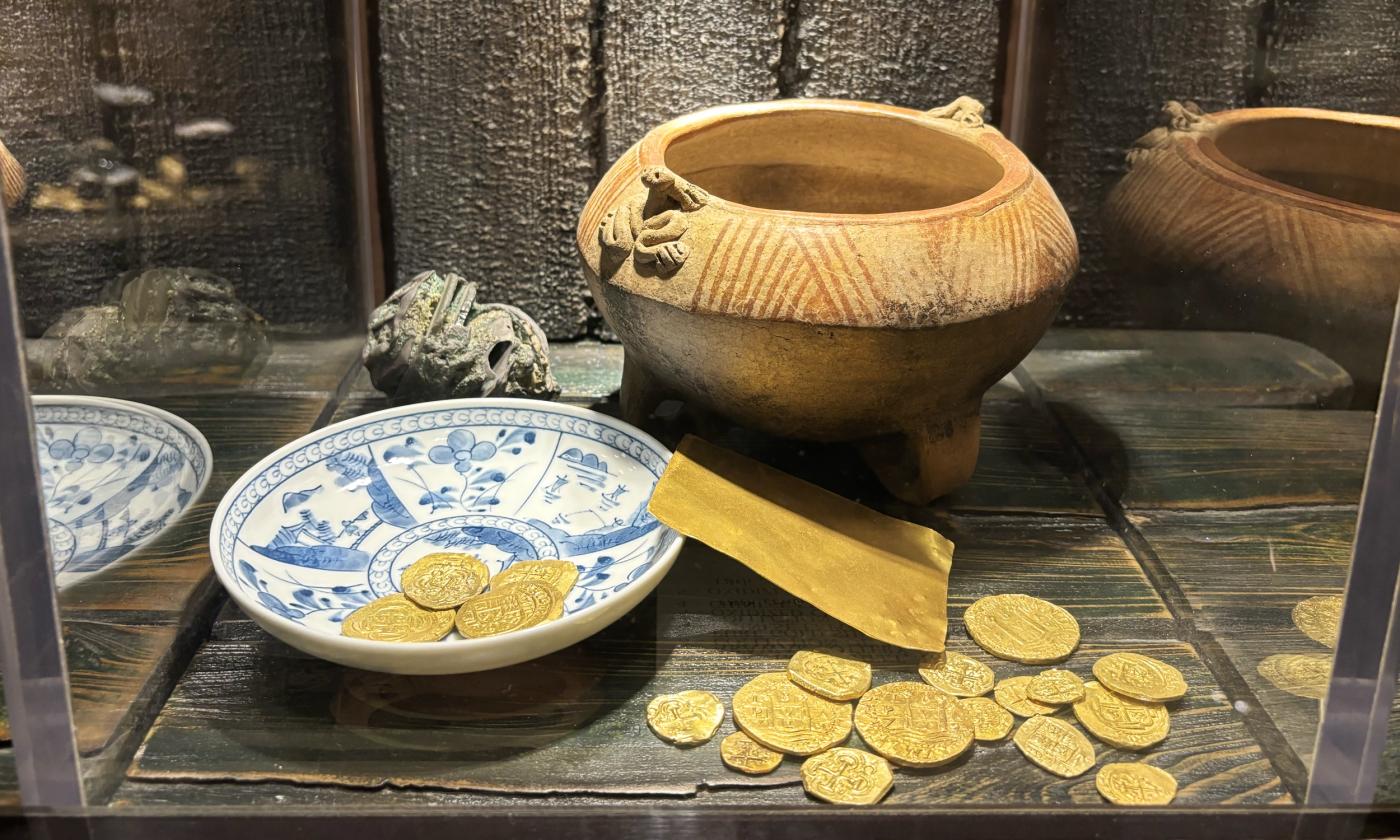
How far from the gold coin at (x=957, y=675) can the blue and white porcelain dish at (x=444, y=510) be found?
0.26 metres

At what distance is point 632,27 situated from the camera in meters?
1.59

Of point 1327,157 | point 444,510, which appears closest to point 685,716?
point 444,510

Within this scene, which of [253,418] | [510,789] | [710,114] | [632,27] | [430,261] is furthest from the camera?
[430,261]

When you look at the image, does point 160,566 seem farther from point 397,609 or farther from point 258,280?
point 258,280

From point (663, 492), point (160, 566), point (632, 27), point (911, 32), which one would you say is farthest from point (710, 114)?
point (160, 566)

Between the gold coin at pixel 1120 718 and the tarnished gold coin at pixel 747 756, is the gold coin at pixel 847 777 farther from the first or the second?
the gold coin at pixel 1120 718

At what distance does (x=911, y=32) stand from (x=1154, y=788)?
39.9 inches

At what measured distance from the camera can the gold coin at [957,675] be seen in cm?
111

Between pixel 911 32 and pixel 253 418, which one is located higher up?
pixel 911 32

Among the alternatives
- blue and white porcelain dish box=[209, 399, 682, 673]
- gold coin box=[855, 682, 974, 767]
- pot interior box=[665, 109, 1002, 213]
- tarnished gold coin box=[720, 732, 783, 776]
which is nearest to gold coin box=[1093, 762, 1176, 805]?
gold coin box=[855, 682, 974, 767]

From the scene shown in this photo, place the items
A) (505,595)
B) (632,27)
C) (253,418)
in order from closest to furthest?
(505,595) → (253,418) → (632,27)

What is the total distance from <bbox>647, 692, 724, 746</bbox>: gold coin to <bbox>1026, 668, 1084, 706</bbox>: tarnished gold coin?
278 millimetres

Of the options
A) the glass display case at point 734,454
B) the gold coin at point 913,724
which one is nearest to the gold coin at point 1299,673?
the glass display case at point 734,454

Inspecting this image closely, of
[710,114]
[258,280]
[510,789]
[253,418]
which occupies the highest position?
[710,114]
